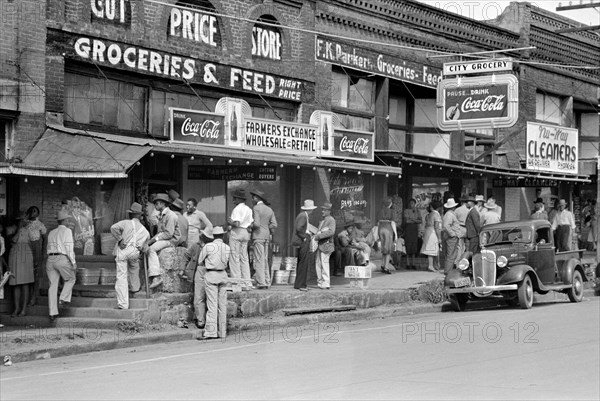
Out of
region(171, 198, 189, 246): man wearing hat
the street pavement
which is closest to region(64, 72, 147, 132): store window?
region(171, 198, 189, 246): man wearing hat

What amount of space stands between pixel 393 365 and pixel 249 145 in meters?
9.72

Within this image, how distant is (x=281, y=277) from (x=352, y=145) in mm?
4412

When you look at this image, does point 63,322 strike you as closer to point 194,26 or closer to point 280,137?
point 280,137

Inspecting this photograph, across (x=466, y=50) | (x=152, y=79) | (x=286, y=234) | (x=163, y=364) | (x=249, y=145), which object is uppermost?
(x=466, y=50)

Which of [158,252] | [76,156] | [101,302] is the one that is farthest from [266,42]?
[101,302]

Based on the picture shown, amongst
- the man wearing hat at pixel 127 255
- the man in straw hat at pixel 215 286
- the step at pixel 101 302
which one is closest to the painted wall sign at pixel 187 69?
the man wearing hat at pixel 127 255

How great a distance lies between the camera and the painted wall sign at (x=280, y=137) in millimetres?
21531

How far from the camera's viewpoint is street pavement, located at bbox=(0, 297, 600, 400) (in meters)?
10.6

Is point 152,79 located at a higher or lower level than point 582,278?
higher

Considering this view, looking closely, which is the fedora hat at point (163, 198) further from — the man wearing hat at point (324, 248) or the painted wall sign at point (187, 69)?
the man wearing hat at point (324, 248)

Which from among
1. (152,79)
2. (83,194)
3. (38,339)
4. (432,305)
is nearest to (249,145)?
(152,79)

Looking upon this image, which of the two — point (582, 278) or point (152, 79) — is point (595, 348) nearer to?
point (582, 278)

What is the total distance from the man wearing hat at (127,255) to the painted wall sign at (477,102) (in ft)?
42.9

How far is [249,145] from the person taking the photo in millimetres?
21438
